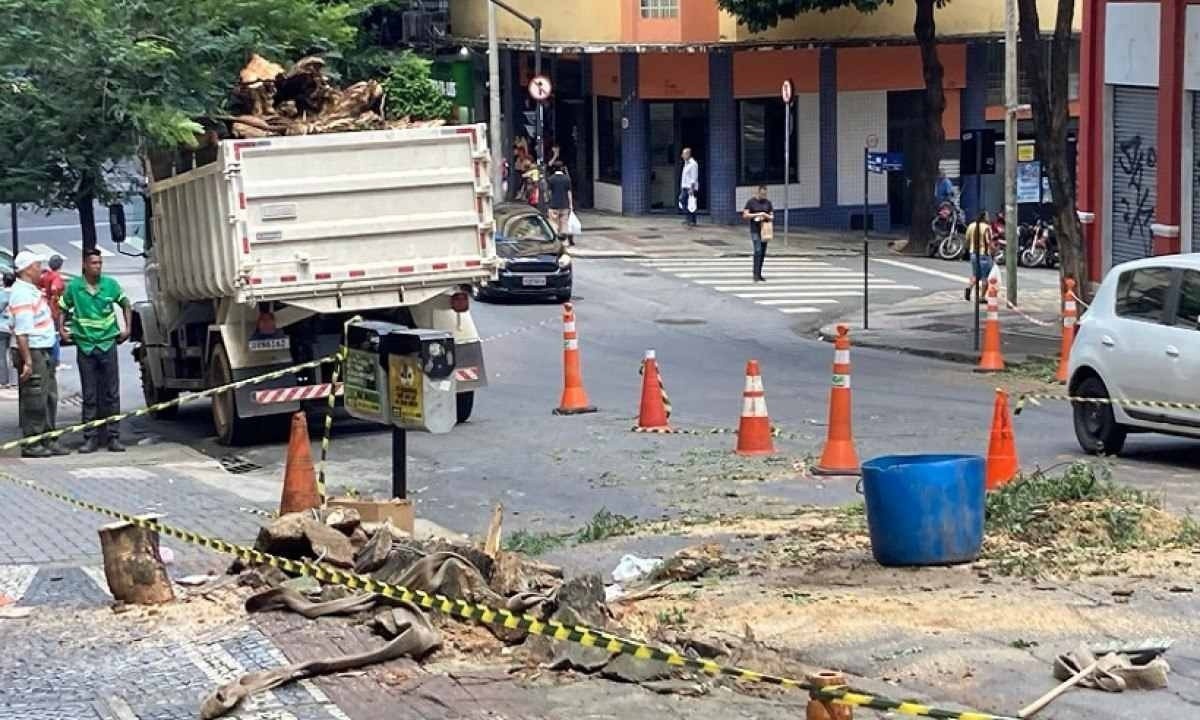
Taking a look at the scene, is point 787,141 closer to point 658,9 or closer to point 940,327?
point 658,9

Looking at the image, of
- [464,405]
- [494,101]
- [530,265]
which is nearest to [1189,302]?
[464,405]

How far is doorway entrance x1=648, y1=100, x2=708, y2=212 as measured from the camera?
155 ft

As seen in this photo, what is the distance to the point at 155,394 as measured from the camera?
2142 cm

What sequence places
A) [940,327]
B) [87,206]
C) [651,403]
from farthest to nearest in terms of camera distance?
[940,327], [87,206], [651,403]

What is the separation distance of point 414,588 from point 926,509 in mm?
2798

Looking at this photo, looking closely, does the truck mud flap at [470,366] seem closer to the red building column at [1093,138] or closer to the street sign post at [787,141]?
the red building column at [1093,138]

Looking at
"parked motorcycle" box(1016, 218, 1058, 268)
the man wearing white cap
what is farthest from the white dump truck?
"parked motorcycle" box(1016, 218, 1058, 268)

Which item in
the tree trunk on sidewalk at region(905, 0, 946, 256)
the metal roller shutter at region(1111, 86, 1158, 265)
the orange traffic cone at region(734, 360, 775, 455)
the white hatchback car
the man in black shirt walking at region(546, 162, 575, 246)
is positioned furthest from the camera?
the man in black shirt walking at region(546, 162, 575, 246)

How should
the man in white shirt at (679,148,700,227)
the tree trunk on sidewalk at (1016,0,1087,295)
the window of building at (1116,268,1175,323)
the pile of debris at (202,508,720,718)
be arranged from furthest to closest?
1. the man in white shirt at (679,148,700,227)
2. the tree trunk on sidewalk at (1016,0,1087,295)
3. the window of building at (1116,268,1175,323)
4. the pile of debris at (202,508,720,718)

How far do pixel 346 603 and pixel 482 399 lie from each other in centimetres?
1216

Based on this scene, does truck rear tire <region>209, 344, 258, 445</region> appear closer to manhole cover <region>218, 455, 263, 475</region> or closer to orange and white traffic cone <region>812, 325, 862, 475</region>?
manhole cover <region>218, 455, 263, 475</region>

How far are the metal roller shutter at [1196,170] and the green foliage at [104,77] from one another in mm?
13203

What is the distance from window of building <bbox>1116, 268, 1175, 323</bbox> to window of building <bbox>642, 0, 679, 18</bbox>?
29.3 m

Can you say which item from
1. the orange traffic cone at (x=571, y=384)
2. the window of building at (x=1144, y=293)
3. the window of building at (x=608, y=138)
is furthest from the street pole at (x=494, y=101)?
the window of building at (x=1144, y=293)
